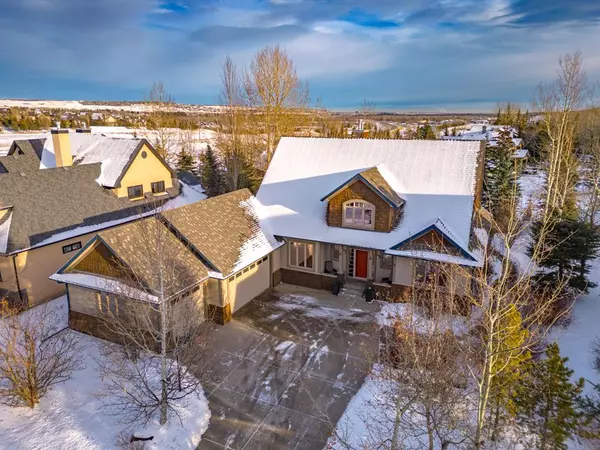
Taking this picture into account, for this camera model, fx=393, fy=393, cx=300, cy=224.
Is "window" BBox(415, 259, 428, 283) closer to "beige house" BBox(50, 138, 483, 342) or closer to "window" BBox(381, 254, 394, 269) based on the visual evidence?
"beige house" BBox(50, 138, 483, 342)

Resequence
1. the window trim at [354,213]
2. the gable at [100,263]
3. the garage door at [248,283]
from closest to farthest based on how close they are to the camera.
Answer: the gable at [100,263]
the garage door at [248,283]
the window trim at [354,213]

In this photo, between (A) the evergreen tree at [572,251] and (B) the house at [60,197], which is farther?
Result: (B) the house at [60,197]

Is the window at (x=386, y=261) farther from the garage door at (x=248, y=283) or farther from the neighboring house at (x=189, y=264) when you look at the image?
the garage door at (x=248, y=283)

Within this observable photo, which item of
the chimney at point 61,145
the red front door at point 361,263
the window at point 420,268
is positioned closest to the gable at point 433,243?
the window at point 420,268

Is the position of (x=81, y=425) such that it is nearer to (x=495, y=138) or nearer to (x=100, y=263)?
(x=100, y=263)

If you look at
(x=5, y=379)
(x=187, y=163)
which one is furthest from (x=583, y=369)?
(x=187, y=163)

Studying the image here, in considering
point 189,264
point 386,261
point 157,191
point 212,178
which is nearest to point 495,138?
point 212,178
